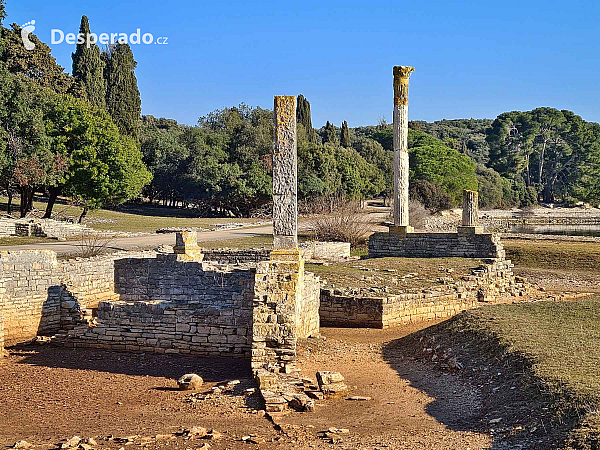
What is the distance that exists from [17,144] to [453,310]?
21600 mm

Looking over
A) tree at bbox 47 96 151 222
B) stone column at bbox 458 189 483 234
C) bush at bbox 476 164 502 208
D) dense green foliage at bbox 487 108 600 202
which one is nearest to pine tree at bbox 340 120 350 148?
bush at bbox 476 164 502 208

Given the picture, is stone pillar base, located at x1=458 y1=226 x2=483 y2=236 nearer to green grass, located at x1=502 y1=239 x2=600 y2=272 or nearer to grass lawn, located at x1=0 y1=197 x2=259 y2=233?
green grass, located at x1=502 y1=239 x2=600 y2=272

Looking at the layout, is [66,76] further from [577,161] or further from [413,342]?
[577,161]

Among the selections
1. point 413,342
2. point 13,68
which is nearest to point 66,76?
point 13,68

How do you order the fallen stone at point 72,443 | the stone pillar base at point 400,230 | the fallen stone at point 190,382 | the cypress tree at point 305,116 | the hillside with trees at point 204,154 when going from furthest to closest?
the cypress tree at point 305,116 < the hillside with trees at point 204,154 < the stone pillar base at point 400,230 < the fallen stone at point 190,382 < the fallen stone at point 72,443

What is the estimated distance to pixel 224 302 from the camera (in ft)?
51.2

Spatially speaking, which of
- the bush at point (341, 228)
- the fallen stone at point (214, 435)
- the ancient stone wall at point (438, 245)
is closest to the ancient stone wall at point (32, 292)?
the fallen stone at point (214, 435)

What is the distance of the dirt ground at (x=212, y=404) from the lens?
7941 millimetres

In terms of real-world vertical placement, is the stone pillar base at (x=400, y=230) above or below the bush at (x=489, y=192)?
below

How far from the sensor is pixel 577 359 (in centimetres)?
968

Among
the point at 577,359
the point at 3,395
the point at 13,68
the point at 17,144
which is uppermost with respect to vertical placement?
the point at 13,68

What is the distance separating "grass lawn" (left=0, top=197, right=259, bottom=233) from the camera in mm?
38941

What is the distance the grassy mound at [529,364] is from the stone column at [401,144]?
9394mm

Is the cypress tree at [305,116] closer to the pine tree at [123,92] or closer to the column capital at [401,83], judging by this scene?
the pine tree at [123,92]
